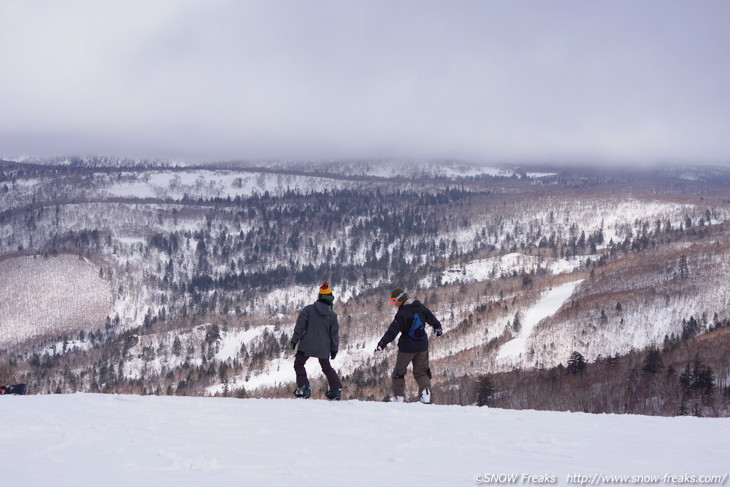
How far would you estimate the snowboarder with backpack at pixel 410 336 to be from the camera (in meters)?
16.5

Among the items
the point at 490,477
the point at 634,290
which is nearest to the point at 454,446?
the point at 490,477

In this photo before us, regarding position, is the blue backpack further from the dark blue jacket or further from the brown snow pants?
the brown snow pants

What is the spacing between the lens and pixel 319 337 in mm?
16453

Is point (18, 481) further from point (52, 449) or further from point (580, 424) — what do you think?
point (580, 424)

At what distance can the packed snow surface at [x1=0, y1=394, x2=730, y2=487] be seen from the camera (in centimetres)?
899

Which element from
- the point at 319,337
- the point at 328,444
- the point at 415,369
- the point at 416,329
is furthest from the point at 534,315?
the point at 328,444

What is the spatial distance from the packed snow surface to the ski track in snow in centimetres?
13218

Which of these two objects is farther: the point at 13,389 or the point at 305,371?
the point at 13,389

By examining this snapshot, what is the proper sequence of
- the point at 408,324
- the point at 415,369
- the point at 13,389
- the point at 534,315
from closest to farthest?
the point at 408,324 < the point at 415,369 < the point at 13,389 < the point at 534,315

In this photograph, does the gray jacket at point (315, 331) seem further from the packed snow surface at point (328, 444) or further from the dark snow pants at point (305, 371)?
the packed snow surface at point (328, 444)

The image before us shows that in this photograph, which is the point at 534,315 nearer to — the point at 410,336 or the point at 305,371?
the point at 410,336

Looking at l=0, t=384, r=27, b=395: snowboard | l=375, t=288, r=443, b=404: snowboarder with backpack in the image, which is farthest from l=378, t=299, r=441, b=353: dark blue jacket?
l=0, t=384, r=27, b=395: snowboard

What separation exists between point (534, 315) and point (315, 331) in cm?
15774

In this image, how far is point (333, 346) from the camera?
16641 millimetres
